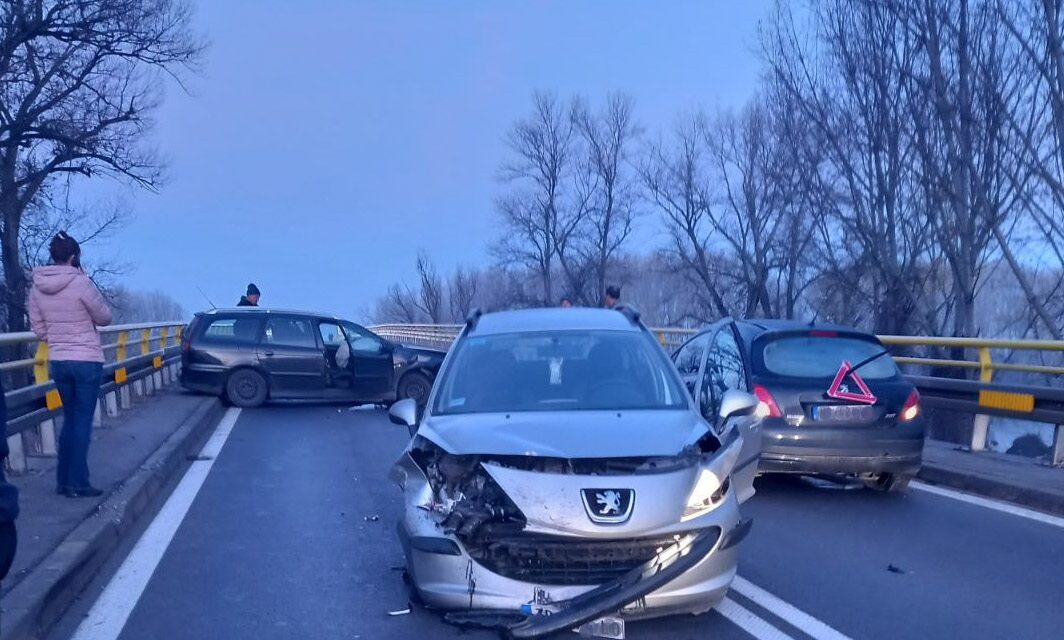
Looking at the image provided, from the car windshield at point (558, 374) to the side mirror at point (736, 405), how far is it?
13.3 inches

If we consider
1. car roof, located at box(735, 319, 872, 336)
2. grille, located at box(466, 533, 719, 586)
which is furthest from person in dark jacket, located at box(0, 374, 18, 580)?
car roof, located at box(735, 319, 872, 336)

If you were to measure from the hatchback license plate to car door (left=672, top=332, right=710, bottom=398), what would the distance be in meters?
1.47

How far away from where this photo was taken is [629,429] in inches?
233

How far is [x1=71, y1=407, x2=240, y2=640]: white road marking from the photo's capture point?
567 cm

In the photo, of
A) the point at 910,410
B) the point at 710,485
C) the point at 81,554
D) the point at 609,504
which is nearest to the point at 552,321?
the point at 710,485

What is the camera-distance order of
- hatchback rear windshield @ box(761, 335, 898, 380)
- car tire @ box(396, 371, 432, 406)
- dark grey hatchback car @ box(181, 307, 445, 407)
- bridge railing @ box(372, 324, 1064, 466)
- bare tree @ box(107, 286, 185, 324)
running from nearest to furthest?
hatchback rear windshield @ box(761, 335, 898, 380) → bridge railing @ box(372, 324, 1064, 466) → dark grey hatchback car @ box(181, 307, 445, 407) → car tire @ box(396, 371, 432, 406) → bare tree @ box(107, 286, 185, 324)

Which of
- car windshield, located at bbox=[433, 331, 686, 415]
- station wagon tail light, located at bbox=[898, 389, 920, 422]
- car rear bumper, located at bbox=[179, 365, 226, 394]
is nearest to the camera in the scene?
car windshield, located at bbox=[433, 331, 686, 415]

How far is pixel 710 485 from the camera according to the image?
5543 mm

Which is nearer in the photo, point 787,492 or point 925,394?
point 787,492

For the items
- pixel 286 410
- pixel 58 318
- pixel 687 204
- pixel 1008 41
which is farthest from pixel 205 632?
pixel 687 204

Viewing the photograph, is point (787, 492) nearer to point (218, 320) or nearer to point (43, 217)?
point (218, 320)

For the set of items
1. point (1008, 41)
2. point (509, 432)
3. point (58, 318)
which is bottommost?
point (509, 432)

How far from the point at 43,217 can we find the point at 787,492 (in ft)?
80.7

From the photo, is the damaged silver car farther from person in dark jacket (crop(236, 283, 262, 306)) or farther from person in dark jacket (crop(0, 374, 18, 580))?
person in dark jacket (crop(236, 283, 262, 306))
